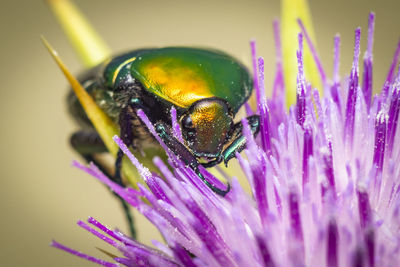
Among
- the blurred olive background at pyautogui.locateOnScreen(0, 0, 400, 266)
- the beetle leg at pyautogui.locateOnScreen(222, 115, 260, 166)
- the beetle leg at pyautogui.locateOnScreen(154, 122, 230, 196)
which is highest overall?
the beetle leg at pyautogui.locateOnScreen(154, 122, 230, 196)

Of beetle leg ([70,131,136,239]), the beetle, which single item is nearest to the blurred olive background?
beetle leg ([70,131,136,239])

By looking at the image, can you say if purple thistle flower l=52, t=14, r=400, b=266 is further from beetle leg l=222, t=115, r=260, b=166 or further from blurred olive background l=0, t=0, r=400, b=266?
blurred olive background l=0, t=0, r=400, b=266

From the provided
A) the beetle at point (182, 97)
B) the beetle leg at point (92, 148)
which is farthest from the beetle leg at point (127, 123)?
the beetle leg at point (92, 148)

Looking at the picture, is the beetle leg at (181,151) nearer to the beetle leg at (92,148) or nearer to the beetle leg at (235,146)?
the beetle leg at (235,146)

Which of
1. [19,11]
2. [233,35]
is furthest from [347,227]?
[19,11]

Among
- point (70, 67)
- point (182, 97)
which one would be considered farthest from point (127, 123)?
point (70, 67)

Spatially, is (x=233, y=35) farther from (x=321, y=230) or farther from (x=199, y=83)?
(x=321, y=230)

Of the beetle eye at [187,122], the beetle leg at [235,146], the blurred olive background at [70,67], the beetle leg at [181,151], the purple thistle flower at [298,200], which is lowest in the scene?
the blurred olive background at [70,67]

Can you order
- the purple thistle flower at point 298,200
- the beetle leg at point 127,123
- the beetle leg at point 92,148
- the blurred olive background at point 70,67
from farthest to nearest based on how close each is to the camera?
the blurred olive background at point 70,67 < the beetle leg at point 92,148 < the beetle leg at point 127,123 < the purple thistle flower at point 298,200
